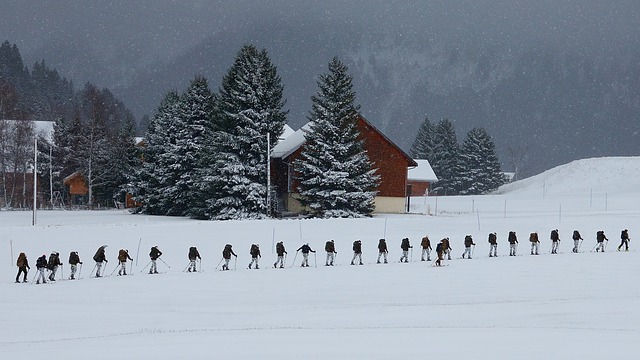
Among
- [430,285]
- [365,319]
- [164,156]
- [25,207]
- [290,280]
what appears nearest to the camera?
[365,319]

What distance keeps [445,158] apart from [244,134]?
225 ft

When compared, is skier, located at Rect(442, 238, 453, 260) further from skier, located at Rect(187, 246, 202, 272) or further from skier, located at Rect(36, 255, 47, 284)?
skier, located at Rect(36, 255, 47, 284)

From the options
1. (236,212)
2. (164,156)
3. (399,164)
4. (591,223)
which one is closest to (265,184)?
(236,212)

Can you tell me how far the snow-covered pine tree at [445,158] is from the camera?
354 ft

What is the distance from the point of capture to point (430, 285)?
2205 centimetres

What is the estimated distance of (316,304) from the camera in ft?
63.1

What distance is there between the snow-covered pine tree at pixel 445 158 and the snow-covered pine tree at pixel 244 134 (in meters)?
61.4

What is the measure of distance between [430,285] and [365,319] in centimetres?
558

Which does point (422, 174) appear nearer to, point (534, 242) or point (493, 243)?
point (534, 242)

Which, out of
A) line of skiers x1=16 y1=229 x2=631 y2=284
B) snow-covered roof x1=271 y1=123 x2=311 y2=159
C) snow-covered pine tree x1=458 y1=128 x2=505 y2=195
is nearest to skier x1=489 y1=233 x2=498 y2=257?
line of skiers x1=16 y1=229 x2=631 y2=284

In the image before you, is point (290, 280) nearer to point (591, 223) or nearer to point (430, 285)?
point (430, 285)

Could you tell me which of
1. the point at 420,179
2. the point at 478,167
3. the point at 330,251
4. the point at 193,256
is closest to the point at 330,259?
the point at 330,251

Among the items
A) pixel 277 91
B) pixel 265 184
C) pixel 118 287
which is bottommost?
pixel 118 287

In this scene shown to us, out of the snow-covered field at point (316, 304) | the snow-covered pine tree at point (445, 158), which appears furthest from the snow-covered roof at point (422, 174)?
the snow-covered field at point (316, 304)
